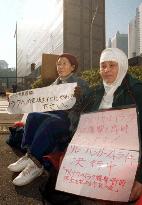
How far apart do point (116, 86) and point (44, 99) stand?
123 cm

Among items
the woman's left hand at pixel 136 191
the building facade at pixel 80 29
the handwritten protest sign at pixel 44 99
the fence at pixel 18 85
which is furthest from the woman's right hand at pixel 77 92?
the building facade at pixel 80 29

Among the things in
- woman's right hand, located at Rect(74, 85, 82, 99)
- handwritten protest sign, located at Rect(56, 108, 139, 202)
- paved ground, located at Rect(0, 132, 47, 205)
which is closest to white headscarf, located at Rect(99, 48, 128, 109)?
handwritten protest sign, located at Rect(56, 108, 139, 202)

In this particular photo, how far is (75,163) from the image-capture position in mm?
3031

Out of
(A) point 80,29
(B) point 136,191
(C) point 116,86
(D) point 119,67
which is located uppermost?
(A) point 80,29

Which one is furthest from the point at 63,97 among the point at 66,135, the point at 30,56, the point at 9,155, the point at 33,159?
the point at 30,56

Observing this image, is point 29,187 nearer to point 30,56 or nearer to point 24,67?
point 30,56

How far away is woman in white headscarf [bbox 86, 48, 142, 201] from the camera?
3082mm

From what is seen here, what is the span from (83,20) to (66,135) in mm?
55462

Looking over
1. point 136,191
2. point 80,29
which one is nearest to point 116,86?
point 136,191

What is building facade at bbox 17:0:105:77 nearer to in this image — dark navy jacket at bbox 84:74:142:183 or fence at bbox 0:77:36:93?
fence at bbox 0:77:36:93

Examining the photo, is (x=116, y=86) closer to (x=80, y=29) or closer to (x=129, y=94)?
(x=129, y=94)

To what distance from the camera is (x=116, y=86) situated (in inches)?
128

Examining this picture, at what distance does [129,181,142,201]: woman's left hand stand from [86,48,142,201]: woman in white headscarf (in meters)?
0.52

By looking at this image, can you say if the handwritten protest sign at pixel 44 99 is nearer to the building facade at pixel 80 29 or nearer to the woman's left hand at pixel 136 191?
the woman's left hand at pixel 136 191
